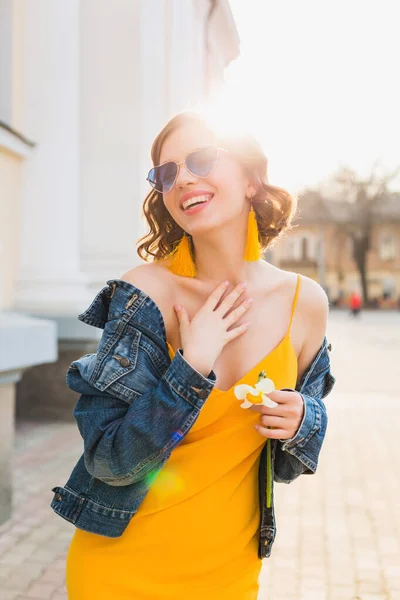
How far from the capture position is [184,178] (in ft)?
4.42

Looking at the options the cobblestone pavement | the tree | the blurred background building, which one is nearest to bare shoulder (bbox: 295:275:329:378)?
the cobblestone pavement

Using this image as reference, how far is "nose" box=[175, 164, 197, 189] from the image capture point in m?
1.35

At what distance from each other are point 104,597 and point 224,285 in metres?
0.66

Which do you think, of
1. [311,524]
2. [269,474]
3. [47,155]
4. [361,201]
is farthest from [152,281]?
[361,201]

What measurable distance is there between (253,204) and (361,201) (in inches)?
2115

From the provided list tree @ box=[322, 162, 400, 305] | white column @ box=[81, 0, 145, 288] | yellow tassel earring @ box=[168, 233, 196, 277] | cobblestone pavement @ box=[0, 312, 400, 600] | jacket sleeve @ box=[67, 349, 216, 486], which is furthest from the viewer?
tree @ box=[322, 162, 400, 305]

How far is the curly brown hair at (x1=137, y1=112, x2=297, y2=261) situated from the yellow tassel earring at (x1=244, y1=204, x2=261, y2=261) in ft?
0.17

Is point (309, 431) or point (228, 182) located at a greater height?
point (228, 182)

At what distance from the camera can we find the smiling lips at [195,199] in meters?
1.37

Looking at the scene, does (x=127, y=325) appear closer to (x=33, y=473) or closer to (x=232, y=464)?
(x=232, y=464)

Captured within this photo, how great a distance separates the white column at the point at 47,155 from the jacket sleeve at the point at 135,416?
19.2 feet

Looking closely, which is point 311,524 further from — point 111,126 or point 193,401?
point 111,126

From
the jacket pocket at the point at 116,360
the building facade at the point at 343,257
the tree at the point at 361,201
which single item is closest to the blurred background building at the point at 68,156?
the jacket pocket at the point at 116,360

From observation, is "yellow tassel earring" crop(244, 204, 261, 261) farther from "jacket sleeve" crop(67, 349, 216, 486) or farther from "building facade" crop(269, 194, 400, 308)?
"building facade" crop(269, 194, 400, 308)
